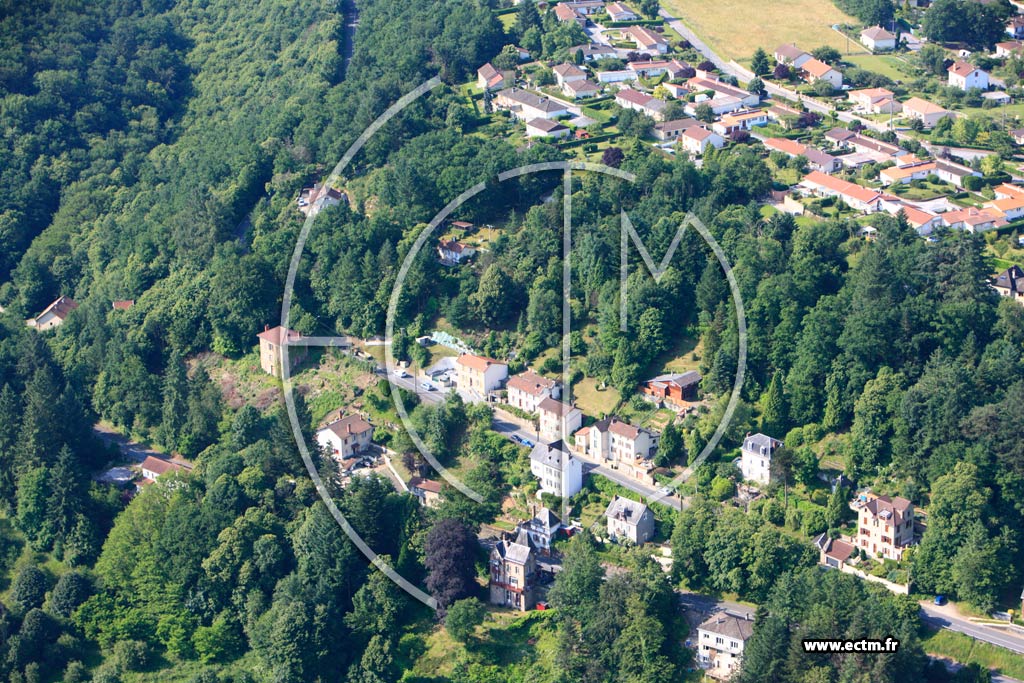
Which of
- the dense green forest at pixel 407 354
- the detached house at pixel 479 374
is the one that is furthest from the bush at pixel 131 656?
the detached house at pixel 479 374

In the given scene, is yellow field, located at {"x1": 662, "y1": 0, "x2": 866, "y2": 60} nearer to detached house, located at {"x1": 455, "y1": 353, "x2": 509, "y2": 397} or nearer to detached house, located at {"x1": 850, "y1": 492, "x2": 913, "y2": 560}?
detached house, located at {"x1": 455, "y1": 353, "x2": 509, "y2": 397}

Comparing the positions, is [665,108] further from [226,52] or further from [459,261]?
[226,52]

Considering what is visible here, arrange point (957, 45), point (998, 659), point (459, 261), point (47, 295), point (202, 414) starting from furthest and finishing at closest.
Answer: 1. point (957, 45)
2. point (47, 295)
3. point (459, 261)
4. point (202, 414)
5. point (998, 659)

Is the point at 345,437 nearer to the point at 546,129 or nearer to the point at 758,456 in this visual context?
the point at 758,456

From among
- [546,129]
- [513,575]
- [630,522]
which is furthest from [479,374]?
[546,129]

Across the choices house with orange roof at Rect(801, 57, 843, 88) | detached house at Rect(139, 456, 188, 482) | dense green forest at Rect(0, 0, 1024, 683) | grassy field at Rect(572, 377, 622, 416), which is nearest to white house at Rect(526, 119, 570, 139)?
dense green forest at Rect(0, 0, 1024, 683)

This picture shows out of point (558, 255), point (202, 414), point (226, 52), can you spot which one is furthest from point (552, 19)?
point (202, 414)
